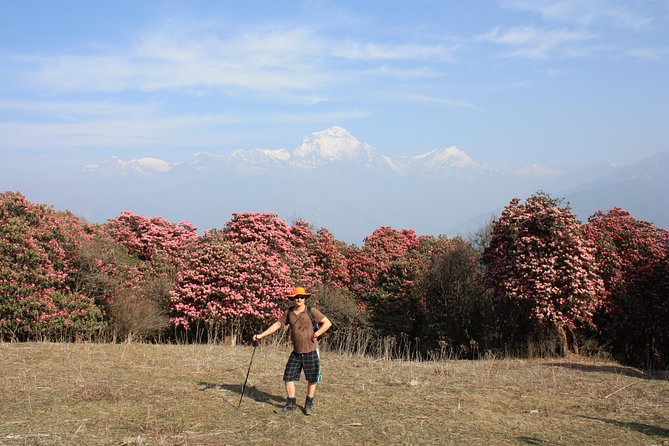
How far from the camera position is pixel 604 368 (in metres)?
13.9

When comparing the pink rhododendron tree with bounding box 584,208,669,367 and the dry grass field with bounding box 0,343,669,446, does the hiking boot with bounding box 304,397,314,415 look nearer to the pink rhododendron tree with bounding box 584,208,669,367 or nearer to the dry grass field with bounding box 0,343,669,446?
the dry grass field with bounding box 0,343,669,446

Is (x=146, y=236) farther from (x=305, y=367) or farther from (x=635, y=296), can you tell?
(x=635, y=296)

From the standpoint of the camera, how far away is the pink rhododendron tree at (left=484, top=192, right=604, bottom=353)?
15211mm

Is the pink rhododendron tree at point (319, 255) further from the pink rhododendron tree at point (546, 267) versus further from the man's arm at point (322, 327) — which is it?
the man's arm at point (322, 327)

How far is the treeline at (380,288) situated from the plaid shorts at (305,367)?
24.3ft

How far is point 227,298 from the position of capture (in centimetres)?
1639

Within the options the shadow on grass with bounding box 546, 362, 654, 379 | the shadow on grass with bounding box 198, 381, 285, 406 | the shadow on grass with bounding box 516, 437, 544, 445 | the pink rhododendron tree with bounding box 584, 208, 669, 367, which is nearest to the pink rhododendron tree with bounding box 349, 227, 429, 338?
the pink rhododendron tree with bounding box 584, 208, 669, 367

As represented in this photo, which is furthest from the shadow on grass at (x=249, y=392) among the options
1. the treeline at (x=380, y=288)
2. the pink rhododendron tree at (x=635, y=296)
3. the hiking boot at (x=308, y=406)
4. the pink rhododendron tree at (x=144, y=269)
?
the pink rhododendron tree at (x=635, y=296)

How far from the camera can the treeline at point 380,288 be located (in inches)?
597

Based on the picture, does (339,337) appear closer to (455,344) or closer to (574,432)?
(455,344)

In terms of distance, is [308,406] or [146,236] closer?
[308,406]

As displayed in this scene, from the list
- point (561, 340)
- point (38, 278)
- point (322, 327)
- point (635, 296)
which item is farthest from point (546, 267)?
point (38, 278)

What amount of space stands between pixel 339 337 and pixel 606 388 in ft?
30.1

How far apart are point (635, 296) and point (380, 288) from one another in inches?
299
